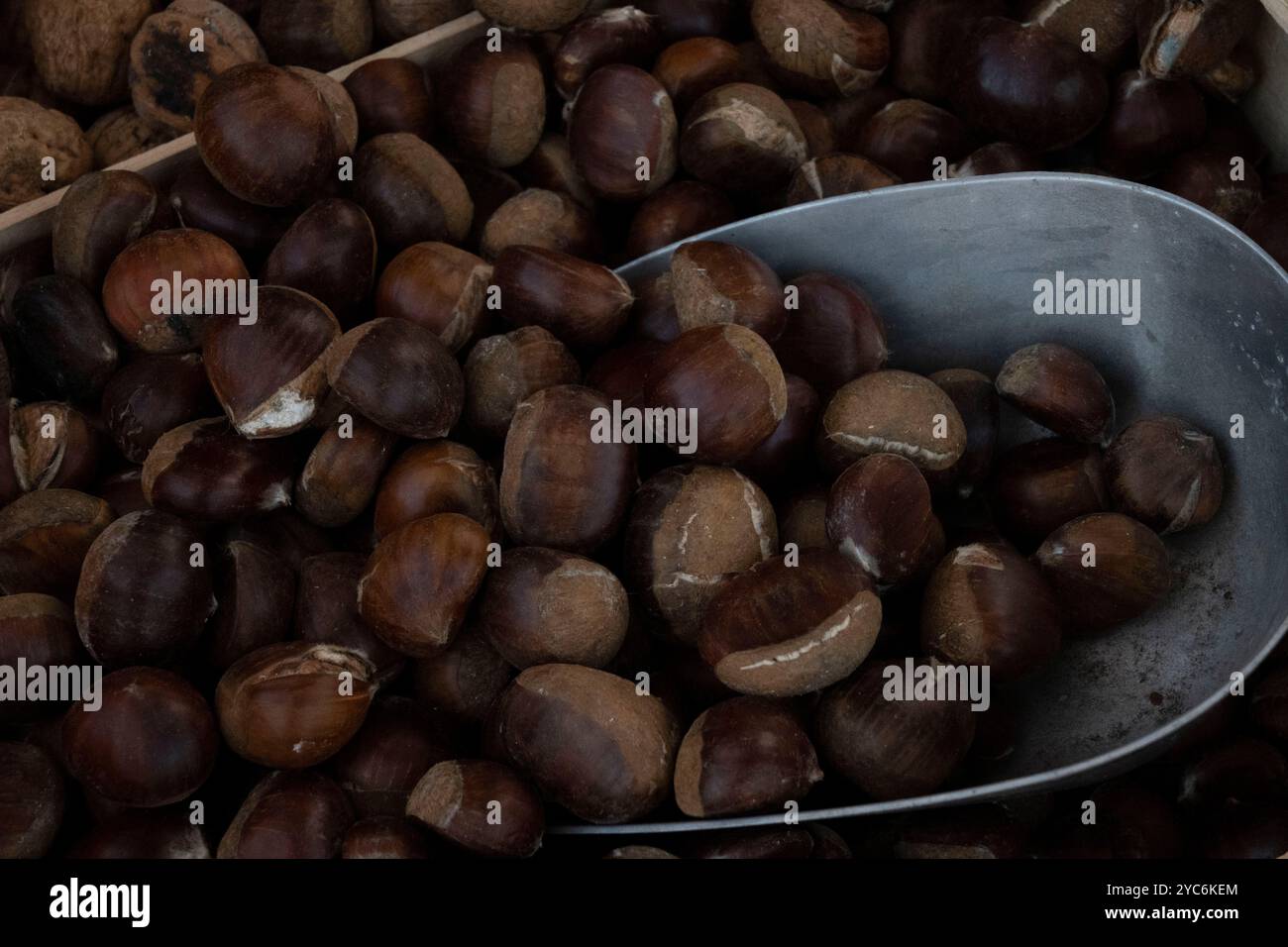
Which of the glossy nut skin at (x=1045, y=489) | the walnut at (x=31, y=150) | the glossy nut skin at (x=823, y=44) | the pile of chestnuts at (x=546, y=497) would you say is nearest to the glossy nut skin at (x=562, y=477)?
the pile of chestnuts at (x=546, y=497)

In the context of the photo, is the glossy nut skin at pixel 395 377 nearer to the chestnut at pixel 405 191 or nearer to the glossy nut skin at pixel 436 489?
the glossy nut skin at pixel 436 489

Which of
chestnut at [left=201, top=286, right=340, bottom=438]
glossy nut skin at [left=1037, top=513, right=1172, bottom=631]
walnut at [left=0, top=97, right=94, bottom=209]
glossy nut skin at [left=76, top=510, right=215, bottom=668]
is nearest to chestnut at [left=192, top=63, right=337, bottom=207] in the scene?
chestnut at [left=201, top=286, right=340, bottom=438]

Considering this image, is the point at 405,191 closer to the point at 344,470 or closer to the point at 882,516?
the point at 344,470

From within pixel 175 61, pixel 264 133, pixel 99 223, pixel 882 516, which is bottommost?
pixel 882 516

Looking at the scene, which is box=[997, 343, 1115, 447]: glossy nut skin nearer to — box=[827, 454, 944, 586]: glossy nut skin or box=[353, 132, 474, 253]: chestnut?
box=[827, 454, 944, 586]: glossy nut skin

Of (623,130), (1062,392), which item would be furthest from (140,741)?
(1062,392)

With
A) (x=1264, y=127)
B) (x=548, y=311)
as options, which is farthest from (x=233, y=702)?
(x=1264, y=127)
